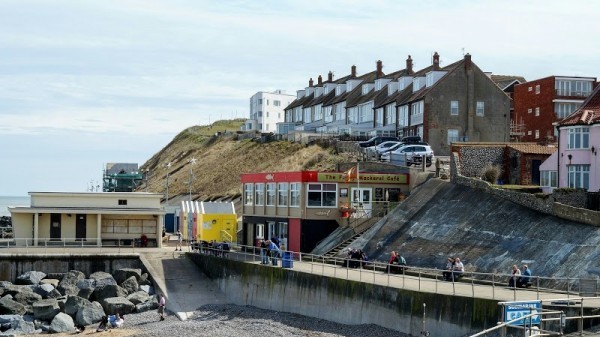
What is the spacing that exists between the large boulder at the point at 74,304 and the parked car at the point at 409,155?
23886 millimetres

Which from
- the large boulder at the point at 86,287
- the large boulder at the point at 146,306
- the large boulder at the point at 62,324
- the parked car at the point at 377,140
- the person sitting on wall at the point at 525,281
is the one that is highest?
the parked car at the point at 377,140

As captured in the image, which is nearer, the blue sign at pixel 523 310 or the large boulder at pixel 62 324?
the blue sign at pixel 523 310

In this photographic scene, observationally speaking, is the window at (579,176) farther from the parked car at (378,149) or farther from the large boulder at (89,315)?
the large boulder at (89,315)

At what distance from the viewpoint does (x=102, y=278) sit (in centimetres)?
4981

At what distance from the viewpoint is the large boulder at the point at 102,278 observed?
4803cm

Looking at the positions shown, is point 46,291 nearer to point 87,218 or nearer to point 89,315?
point 89,315

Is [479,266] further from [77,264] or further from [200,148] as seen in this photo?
[200,148]

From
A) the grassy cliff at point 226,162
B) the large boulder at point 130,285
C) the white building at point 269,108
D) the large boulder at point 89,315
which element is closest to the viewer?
the large boulder at point 89,315

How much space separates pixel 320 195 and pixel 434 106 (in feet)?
81.1

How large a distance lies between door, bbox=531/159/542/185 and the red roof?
693 cm

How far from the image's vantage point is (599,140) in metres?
43.2

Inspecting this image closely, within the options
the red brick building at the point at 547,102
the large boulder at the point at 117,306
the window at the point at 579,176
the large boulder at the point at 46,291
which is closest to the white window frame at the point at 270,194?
the large boulder at the point at 117,306

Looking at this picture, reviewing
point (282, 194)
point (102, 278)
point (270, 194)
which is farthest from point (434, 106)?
point (102, 278)

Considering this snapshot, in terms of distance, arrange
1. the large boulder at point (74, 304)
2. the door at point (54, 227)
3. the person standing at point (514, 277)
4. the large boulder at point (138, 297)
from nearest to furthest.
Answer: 1. the person standing at point (514, 277)
2. the large boulder at point (74, 304)
3. the large boulder at point (138, 297)
4. the door at point (54, 227)
